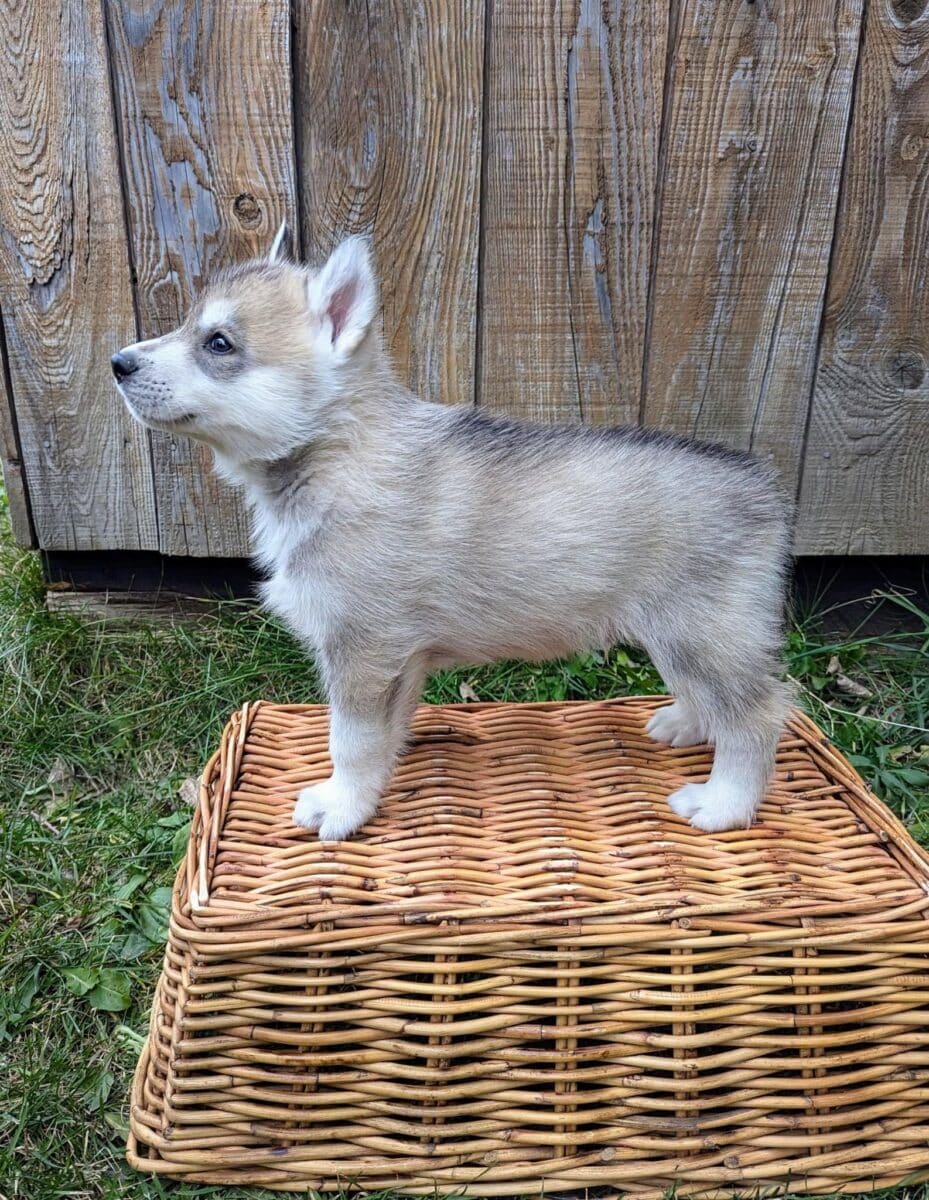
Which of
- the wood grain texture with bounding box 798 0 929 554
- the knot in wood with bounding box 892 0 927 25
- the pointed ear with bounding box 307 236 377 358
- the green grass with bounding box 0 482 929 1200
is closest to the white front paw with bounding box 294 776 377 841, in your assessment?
the green grass with bounding box 0 482 929 1200

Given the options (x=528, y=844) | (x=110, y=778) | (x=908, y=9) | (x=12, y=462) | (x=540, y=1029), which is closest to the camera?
(x=540, y=1029)

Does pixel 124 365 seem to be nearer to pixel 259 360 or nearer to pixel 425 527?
pixel 259 360

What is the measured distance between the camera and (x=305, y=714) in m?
3.10

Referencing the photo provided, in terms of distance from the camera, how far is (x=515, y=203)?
10.9 feet

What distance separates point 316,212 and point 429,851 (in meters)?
2.07

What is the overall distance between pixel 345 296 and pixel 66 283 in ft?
5.29

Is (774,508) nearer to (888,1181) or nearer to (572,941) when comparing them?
(572,941)

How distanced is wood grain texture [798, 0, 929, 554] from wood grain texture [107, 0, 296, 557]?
1746 mm

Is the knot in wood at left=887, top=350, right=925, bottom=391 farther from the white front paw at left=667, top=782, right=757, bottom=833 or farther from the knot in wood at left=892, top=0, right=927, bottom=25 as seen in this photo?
the white front paw at left=667, top=782, right=757, bottom=833

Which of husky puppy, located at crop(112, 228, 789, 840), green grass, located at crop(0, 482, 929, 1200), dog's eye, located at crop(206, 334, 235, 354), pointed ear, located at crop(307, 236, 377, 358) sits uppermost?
pointed ear, located at crop(307, 236, 377, 358)

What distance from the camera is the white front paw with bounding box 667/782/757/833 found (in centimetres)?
249

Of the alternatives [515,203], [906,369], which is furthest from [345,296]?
[906,369]

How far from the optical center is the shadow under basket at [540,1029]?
7.01 ft

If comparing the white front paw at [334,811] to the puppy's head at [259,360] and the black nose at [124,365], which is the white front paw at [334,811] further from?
the black nose at [124,365]
